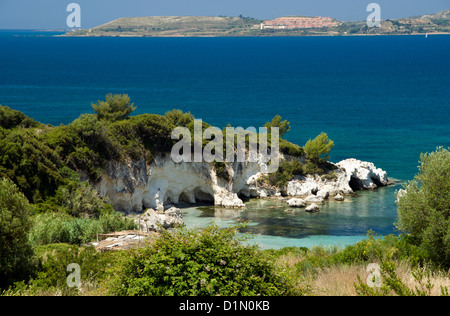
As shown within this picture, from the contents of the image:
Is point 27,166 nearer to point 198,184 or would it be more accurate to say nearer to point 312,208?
point 198,184

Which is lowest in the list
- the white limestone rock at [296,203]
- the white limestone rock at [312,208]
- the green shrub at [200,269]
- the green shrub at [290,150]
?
the white limestone rock at [312,208]

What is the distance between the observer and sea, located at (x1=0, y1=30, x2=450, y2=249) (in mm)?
38438

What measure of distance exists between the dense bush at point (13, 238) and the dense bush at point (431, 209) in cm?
1014

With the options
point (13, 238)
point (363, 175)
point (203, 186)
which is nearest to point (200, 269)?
point (13, 238)

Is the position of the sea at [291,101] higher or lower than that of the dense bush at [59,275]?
higher

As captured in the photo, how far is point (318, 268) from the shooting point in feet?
46.5

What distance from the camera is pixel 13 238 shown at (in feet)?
41.2

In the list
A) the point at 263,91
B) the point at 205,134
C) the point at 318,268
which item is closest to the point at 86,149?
the point at 205,134

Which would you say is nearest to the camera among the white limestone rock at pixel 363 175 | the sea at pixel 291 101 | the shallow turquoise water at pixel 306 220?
the shallow turquoise water at pixel 306 220

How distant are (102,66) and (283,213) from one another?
124628mm

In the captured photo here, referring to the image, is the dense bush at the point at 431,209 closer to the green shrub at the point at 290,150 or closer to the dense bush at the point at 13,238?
the dense bush at the point at 13,238

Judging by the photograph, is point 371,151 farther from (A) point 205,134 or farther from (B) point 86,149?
(B) point 86,149

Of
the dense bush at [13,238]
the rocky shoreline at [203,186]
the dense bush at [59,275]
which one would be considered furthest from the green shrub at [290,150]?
the dense bush at [13,238]

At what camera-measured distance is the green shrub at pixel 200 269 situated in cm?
977
